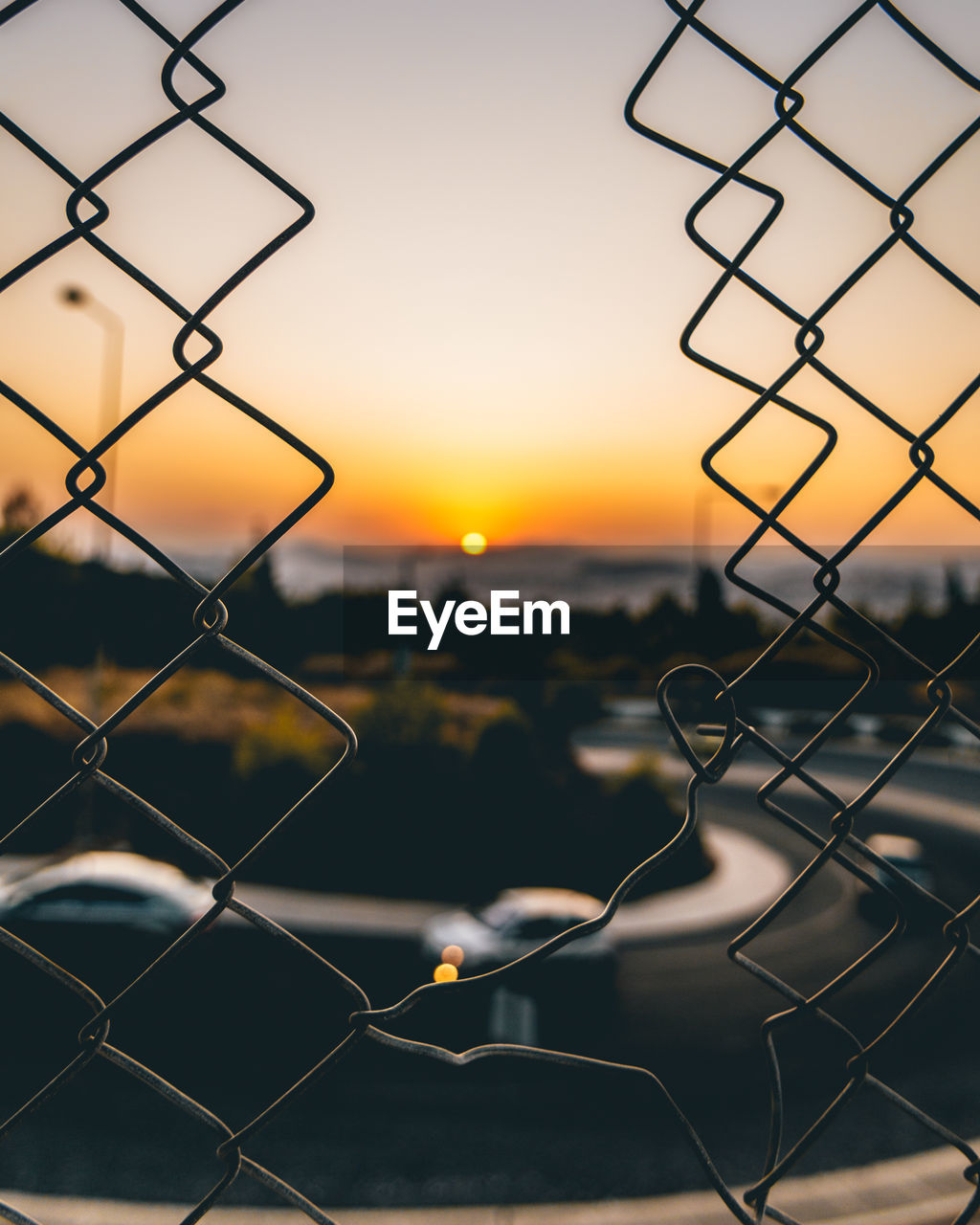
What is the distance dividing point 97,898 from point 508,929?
14.4ft

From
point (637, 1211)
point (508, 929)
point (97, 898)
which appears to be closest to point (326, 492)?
point (637, 1211)

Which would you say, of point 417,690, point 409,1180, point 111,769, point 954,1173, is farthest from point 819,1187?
point 111,769

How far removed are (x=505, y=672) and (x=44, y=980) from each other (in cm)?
1162

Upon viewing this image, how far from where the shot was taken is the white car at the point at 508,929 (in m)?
8.66

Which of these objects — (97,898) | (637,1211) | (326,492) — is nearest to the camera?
(326,492)

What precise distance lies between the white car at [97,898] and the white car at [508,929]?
8.63ft

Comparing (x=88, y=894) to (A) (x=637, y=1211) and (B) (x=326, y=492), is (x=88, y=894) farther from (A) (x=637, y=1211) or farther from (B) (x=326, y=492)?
(B) (x=326, y=492)

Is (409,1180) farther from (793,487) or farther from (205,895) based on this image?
(793,487)

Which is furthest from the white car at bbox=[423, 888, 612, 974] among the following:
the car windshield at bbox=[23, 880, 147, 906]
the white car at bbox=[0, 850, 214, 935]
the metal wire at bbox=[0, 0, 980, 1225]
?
the metal wire at bbox=[0, 0, 980, 1225]

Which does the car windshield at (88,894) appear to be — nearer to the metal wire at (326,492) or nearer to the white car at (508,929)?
the white car at (508,929)

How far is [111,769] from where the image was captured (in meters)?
14.7

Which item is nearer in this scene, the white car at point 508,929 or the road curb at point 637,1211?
the road curb at point 637,1211

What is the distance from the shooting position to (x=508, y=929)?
8.84 meters

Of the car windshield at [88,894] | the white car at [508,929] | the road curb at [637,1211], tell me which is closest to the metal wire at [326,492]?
the road curb at [637,1211]
